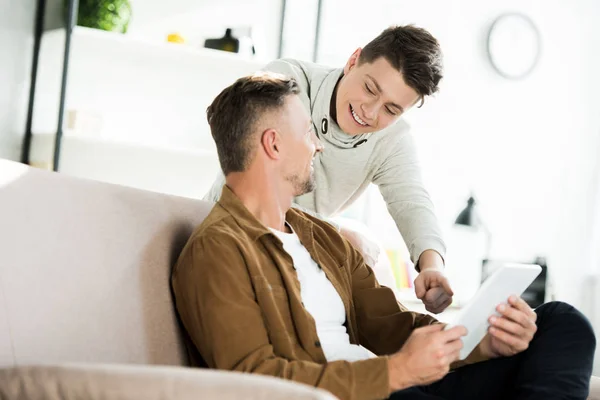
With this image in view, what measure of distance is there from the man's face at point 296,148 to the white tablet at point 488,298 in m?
0.46

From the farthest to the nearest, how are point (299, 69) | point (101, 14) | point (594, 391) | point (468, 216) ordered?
point (468, 216) < point (101, 14) < point (299, 69) < point (594, 391)

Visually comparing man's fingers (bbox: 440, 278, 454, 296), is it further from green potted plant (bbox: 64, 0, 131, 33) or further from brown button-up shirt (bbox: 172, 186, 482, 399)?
green potted plant (bbox: 64, 0, 131, 33)

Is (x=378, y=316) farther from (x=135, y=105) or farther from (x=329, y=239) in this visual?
(x=135, y=105)

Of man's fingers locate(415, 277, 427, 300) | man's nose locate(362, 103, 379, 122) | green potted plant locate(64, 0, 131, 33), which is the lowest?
man's fingers locate(415, 277, 427, 300)

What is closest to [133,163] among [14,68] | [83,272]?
[14,68]

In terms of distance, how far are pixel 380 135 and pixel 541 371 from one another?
3.30 ft

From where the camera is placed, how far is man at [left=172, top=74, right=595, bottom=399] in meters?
1.39

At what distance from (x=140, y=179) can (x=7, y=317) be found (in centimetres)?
293

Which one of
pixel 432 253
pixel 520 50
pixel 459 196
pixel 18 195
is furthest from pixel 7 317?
pixel 520 50

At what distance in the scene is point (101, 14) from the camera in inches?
150

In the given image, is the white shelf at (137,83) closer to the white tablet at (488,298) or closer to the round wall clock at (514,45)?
the round wall clock at (514,45)

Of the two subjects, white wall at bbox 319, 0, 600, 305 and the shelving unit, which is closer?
the shelving unit

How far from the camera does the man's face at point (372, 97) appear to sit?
2.07m

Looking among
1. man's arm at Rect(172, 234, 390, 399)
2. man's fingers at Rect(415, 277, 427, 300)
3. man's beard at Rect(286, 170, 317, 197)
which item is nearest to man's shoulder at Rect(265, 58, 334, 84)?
man's beard at Rect(286, 170, 317, 197)
